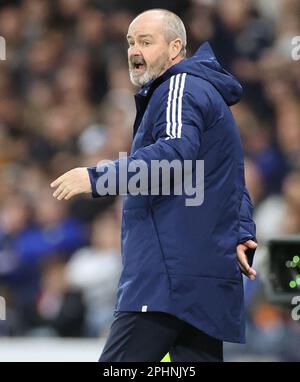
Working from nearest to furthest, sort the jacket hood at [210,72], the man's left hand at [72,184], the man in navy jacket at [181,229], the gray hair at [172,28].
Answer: the man's left hand at [72,184]
the man in navy jacket at [181,229]
the jacket hood at [210,72]
the gray hair at [172,28]

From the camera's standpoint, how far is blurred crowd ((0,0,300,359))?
6.42 metres

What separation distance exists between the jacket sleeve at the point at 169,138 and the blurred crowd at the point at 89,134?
8.15ft

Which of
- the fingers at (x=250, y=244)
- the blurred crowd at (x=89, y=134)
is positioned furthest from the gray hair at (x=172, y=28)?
the blurred crowd at (x=89, y=134)

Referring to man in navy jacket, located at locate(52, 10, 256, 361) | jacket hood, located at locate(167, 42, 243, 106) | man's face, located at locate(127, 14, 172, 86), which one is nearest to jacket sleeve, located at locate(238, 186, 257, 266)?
man in navy jacket, located at locate(52, 10, 256, 361)

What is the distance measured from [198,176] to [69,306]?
3.63m

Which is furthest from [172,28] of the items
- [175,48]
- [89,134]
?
[89,134]

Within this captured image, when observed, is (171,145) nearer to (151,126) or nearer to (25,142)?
(151,126)

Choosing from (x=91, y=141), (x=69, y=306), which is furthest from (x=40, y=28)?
(x=69, y=306)

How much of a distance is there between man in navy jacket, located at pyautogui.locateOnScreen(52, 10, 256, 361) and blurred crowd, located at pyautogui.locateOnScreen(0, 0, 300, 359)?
7.25ft

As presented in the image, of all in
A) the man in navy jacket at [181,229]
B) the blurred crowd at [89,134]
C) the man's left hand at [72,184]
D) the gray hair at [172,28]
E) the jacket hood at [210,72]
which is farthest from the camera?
the blurred crowd at [89,134]

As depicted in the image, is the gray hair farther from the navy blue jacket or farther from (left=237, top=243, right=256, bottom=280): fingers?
(left=237, top=243, right=256, bottom=280): fingers

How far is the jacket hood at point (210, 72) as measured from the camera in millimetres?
3236

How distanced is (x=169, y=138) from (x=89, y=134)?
4.62 meters

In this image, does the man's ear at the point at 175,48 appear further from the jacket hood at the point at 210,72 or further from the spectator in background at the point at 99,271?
the spectator in background at the point at 99,271
